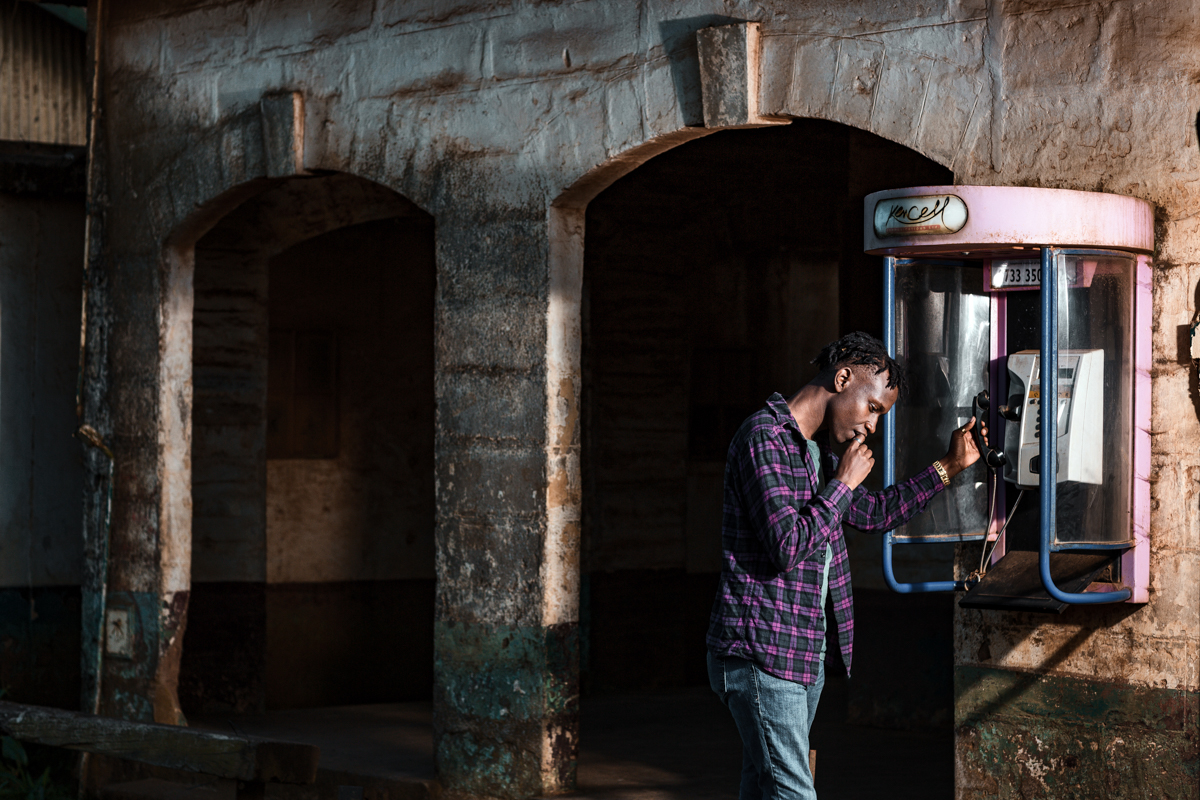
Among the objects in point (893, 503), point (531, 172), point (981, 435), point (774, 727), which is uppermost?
point (531, 172)

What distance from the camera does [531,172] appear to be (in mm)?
6648

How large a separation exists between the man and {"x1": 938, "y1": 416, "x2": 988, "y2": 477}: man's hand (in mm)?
568

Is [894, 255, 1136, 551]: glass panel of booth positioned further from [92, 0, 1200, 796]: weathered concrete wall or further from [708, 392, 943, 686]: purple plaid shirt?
[708, 392, 943, 686]: purple plaid shirt

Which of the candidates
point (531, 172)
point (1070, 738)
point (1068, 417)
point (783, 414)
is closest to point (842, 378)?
point (783, 414)

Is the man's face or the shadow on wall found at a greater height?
the shadow on wall

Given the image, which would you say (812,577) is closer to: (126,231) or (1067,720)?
(1067,720)

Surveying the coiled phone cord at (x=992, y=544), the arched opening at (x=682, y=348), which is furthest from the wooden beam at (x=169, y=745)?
the arched opening at (x=682, y=348)

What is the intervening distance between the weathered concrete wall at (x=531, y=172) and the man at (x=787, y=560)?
1381mm

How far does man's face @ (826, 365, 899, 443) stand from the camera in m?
4.21

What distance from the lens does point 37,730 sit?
6.51 meters

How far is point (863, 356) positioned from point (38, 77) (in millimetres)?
11957

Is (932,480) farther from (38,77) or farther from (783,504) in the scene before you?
(38,77)

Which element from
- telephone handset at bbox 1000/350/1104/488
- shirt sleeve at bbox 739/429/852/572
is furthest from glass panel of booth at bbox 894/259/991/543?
shirt sleeve at bbox 739/429/852/572

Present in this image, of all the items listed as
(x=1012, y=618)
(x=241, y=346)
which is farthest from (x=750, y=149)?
(x=1012, y=618)
